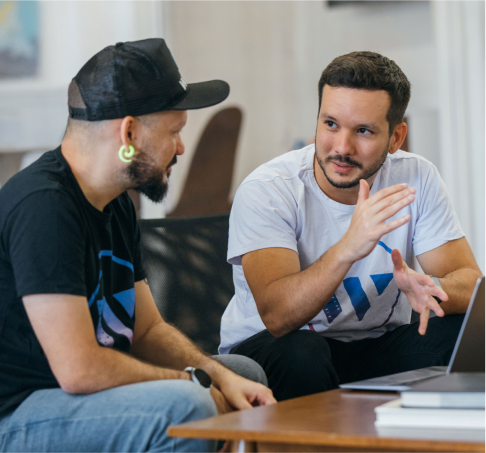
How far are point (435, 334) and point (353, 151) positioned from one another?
456mm

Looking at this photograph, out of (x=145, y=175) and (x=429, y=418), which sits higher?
(x=145, y=175)

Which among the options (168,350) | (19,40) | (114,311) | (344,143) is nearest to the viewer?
→ (114,311)

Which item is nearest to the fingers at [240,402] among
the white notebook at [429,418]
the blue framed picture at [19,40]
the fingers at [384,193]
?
the white notebook at [429,418]

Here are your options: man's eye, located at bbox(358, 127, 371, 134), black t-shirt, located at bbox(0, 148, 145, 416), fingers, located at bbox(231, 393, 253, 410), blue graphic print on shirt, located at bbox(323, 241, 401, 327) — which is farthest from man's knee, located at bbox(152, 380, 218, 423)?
man's eye, located at bbox(358, 127, 371, 134)

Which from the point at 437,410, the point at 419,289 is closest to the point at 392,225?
the point at 419,289

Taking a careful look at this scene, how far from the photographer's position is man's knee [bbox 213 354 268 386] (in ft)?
3.86

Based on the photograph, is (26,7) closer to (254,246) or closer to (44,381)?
(254,246)

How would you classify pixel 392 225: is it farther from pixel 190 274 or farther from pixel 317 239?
pixel 190 274

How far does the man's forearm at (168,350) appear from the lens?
3.96 ft

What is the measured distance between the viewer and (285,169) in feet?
5.16

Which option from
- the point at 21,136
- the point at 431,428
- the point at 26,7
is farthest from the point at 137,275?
the point at 26,7

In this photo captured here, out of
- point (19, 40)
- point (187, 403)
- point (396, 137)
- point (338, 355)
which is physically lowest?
point (338, 355)

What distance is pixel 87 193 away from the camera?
111 cm

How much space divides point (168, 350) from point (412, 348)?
1.79 ft
